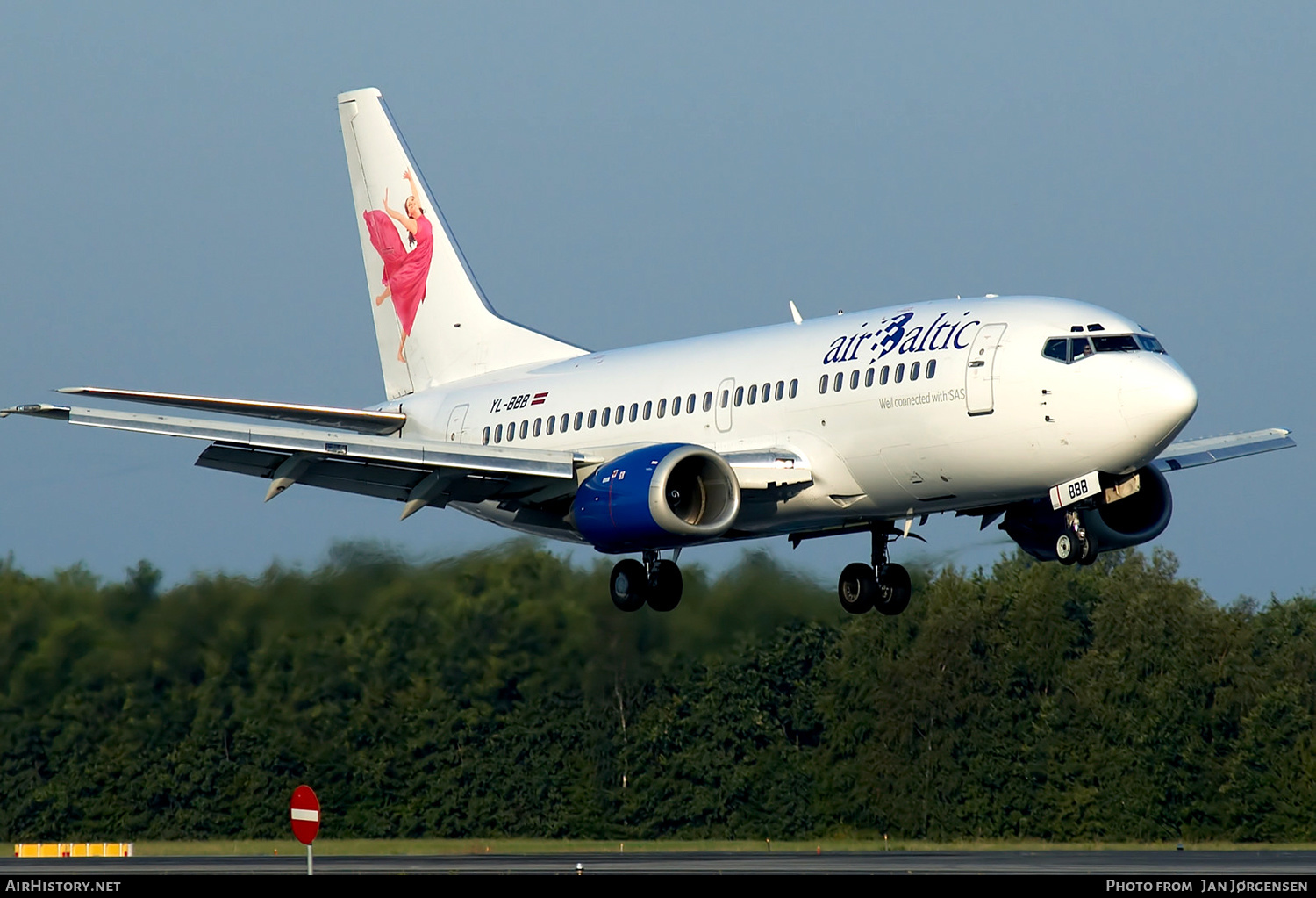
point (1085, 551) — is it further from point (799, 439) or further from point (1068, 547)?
point (799, 439)

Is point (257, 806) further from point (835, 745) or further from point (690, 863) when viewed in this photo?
point (835, 745)

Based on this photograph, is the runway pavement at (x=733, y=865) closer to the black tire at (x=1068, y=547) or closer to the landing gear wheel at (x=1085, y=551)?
the landing gear wheel at (x=1085, y=551)

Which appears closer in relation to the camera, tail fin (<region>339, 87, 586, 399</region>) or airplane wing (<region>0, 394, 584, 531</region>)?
airplane wing (<region>0, 394, 584, 531</region>)

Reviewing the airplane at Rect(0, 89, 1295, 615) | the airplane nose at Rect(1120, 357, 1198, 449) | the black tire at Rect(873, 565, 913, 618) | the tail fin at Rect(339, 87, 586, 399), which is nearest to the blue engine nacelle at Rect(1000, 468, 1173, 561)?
the airplane at Rect(0, 89, 1295, 615)

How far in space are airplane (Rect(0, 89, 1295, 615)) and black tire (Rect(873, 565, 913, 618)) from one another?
0.03 meters

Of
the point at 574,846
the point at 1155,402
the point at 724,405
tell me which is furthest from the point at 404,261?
the point at 1155,402

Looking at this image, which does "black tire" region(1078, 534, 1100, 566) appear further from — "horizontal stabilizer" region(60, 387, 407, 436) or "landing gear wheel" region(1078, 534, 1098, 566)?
"horizontal stabilizer" region(60, 387, 407, 436)

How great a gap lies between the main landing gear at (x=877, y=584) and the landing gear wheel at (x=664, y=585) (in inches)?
118

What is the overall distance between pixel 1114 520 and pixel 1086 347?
17.0 feet

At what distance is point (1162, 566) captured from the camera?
67.2m

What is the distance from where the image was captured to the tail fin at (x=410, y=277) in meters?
42.9

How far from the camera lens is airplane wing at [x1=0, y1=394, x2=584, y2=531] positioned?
1265 inches

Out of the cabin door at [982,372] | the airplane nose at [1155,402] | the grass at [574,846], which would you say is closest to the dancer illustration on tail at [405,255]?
the grass at [574,846]

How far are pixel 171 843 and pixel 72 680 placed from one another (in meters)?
7.35
